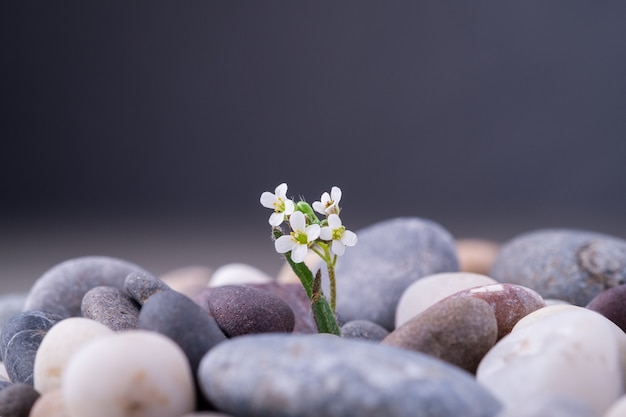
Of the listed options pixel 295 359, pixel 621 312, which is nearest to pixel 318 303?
pixel 295 359

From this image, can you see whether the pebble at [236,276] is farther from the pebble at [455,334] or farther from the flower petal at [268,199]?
the pebble at [455,334]

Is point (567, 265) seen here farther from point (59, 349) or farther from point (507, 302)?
point (59, 349)

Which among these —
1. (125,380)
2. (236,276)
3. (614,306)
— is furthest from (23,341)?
(614,306)

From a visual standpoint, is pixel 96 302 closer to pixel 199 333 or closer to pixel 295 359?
pixel 199 333

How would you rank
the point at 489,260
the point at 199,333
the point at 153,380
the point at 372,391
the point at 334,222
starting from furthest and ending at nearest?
the point at 489,260
the point at 334,222
the point at 199,333
the point at 153,380
the point at 372,391

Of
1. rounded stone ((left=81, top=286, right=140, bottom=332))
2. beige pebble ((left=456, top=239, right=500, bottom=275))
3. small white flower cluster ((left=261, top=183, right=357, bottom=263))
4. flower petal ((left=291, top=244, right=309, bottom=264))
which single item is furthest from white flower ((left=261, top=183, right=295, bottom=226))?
beige pebble ((left=456, top=239, right=500, bottom=275))

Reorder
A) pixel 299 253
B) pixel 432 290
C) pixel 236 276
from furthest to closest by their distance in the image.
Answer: pixel 236 276 < pixel 432 290 < pixel 299 253
